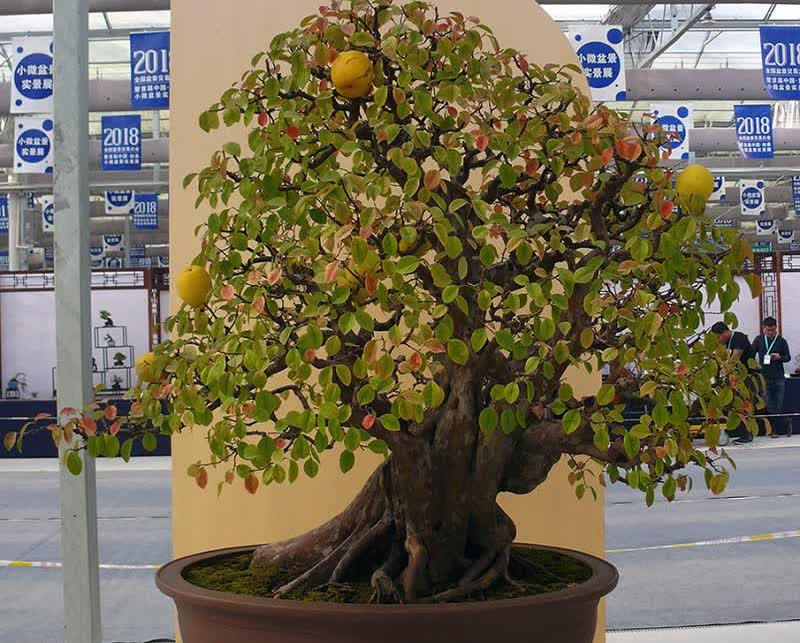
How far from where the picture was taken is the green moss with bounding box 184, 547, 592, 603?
1319 mm

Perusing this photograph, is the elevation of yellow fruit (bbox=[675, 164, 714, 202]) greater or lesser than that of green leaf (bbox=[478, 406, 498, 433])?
greater

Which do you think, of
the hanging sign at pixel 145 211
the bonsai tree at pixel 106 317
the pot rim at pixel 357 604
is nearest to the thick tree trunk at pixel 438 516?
the pot rim at pixel 357 604

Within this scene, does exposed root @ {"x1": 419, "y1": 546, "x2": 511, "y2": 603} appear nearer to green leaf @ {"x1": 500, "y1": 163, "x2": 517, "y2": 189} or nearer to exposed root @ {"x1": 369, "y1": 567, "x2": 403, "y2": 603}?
exposed root @ {"x1": 369, "y1": 567, "x2": 403, "y2": 603}

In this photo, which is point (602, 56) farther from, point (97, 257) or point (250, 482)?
point (97, 257)

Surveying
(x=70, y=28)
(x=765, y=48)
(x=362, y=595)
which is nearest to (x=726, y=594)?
(x=362, y=595)

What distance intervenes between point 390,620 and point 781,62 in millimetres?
7994

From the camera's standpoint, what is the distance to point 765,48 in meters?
8.21

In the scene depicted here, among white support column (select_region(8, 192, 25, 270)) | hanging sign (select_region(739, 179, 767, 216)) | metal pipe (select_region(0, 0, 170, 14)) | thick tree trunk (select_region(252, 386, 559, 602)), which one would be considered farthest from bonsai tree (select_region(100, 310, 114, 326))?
thick tree trunk (select_region(252, 386, 559, 602))

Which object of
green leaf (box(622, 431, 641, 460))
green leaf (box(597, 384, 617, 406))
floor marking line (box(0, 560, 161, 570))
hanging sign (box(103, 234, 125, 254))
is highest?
hanging sign (box(103, 234, 125, 254))

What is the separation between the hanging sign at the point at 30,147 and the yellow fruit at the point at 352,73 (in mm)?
9395

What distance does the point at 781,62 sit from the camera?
822cm

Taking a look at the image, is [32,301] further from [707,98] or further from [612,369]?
[612,369]

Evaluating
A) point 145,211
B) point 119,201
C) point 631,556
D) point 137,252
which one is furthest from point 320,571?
point 137,252

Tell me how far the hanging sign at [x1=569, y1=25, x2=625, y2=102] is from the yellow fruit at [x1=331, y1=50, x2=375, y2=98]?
735cm
